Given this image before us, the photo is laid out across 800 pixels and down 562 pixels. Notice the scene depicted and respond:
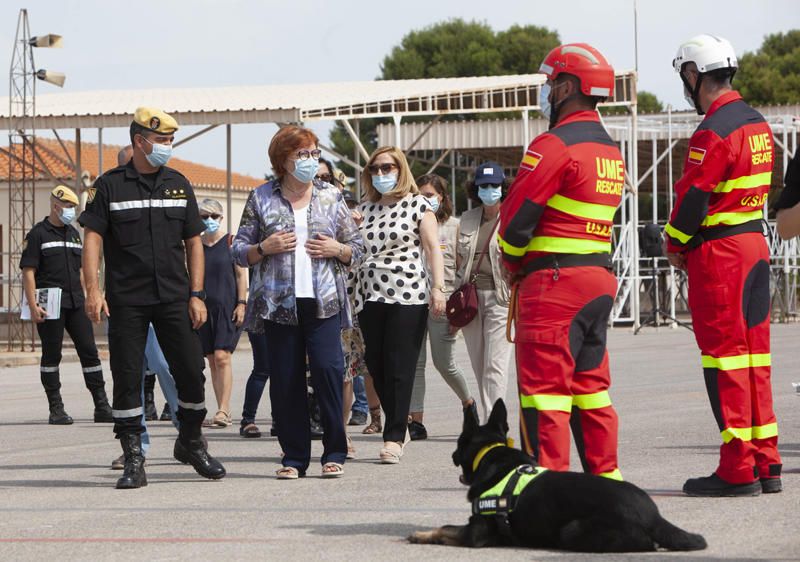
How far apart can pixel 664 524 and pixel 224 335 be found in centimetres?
727

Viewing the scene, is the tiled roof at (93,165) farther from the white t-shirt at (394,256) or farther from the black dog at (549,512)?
the black dog at (549,512)

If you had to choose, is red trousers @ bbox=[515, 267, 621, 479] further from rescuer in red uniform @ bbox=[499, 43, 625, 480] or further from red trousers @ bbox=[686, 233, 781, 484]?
red trousers @ bbox=[686, 233, 781, 484]

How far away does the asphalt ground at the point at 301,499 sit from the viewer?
20.7 ft

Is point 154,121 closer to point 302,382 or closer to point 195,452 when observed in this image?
point 302,382

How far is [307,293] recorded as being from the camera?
8.88 meters

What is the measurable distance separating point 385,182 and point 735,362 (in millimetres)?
3230

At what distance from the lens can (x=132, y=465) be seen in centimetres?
868

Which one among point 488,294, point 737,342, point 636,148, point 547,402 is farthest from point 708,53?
point 636,148

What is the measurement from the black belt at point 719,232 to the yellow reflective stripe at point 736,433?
929 mm

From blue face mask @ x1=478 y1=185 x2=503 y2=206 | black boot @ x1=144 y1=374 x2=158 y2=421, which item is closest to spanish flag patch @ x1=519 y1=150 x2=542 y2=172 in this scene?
blue face mask @ x1=478 y1=185 x2=503 y2=206

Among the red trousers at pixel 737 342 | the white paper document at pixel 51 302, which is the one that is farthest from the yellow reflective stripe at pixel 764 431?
the white paper document at pixel 51 302

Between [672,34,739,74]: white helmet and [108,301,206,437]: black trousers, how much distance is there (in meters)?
3.30

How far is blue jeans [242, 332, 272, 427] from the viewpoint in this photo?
1187 cm

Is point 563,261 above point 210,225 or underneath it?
underneath
